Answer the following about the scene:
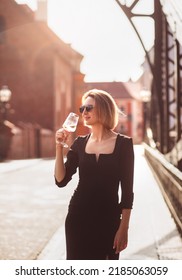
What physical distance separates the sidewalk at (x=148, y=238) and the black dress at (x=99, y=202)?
233 centimetres

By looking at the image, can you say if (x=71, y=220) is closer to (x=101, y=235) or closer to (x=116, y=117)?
(x=101, y=235)

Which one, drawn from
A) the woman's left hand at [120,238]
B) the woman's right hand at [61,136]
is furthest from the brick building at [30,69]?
the woman's left hand at [120,238]

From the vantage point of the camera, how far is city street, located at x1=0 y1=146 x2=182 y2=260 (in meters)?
6.21

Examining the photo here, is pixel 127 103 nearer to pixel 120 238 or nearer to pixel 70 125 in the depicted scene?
pixel 70 125

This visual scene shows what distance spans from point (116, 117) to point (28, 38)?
37072 mm

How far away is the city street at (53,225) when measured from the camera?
621 centimetres

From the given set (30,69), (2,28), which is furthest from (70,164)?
(30,69)

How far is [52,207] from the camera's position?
1034 cm

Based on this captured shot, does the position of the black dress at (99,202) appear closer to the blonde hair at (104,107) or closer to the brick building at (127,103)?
the blonde hair at (104,107)

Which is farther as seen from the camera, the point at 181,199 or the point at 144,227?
the point at 144,227

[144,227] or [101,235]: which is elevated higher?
[101,235]

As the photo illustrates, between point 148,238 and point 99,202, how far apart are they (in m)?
3.47

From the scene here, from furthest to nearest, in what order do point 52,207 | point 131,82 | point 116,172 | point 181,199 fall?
point 131,82, point 52,207, point 181,199, point 116,172
